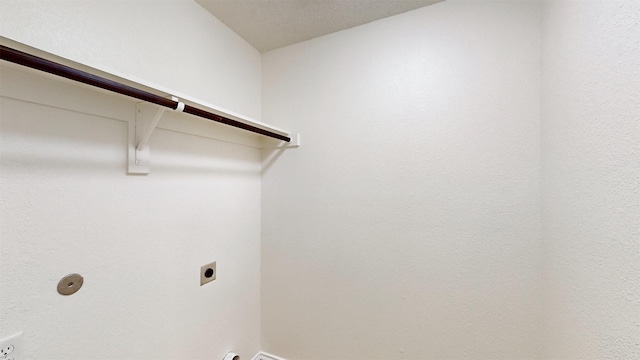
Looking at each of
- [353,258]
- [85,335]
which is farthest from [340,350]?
[85,335]

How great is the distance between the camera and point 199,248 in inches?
50.1

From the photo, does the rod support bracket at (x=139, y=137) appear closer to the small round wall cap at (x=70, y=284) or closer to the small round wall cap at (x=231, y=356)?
the small round wall cap at (x=70, y=284)

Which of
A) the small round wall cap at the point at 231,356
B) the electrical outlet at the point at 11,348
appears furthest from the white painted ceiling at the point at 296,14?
the small round wall cap at the point at 231,356

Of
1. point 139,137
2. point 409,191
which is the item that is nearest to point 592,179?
point 409,191

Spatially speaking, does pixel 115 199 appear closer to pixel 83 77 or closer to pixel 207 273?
pixel 83 77

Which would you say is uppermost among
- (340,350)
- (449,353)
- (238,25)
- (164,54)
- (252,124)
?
(238,25)

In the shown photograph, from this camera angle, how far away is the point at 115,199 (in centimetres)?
93

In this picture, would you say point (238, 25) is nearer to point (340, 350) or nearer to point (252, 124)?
point (252, 124)

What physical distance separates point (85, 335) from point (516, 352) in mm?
1775

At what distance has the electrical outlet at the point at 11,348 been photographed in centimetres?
67

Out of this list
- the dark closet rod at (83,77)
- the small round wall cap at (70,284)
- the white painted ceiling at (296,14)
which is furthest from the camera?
the white painted ceiling at (296,14)

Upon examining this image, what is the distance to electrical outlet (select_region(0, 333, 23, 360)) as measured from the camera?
2.21 ft

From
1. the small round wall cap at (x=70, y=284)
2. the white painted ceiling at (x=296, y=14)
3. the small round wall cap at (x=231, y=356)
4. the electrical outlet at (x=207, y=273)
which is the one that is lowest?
the small round wall cap at (x=231, y=356)

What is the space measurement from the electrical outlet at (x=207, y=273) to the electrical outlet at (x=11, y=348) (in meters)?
0.62
